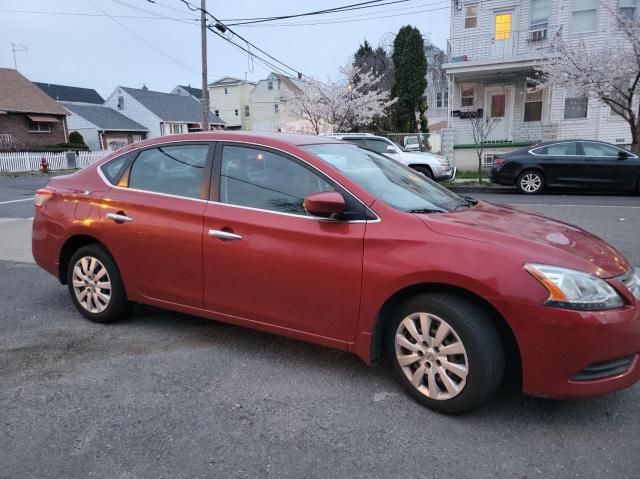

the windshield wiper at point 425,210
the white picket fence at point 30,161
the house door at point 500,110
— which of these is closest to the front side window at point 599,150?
the house door at point 500,110

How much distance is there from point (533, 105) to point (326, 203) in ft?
64.7

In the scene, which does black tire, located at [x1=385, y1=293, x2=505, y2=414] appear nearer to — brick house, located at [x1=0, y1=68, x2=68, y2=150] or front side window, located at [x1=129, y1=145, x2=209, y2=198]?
front side window, located at [x1=129, y1=145, x2=209, y2=198]

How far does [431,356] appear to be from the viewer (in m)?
2.82

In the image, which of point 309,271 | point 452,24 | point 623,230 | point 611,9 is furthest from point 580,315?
point 452,24

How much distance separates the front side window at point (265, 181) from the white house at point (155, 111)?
42630mm

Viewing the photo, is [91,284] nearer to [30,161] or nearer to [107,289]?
[107,289]

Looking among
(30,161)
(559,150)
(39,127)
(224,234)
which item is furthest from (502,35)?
(39,127)

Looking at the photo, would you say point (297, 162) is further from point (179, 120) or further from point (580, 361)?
point (179, 120)

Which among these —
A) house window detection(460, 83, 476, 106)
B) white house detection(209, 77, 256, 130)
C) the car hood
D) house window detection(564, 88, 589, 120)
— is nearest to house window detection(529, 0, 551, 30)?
house window detection(564, 88, 589, 120)

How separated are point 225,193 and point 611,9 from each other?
18.4 metres

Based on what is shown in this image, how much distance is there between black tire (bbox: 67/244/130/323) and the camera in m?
4.05

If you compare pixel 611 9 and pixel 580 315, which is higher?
pixel 611 9

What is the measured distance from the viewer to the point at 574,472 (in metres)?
2.35

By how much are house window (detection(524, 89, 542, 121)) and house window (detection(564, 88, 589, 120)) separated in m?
0.97
